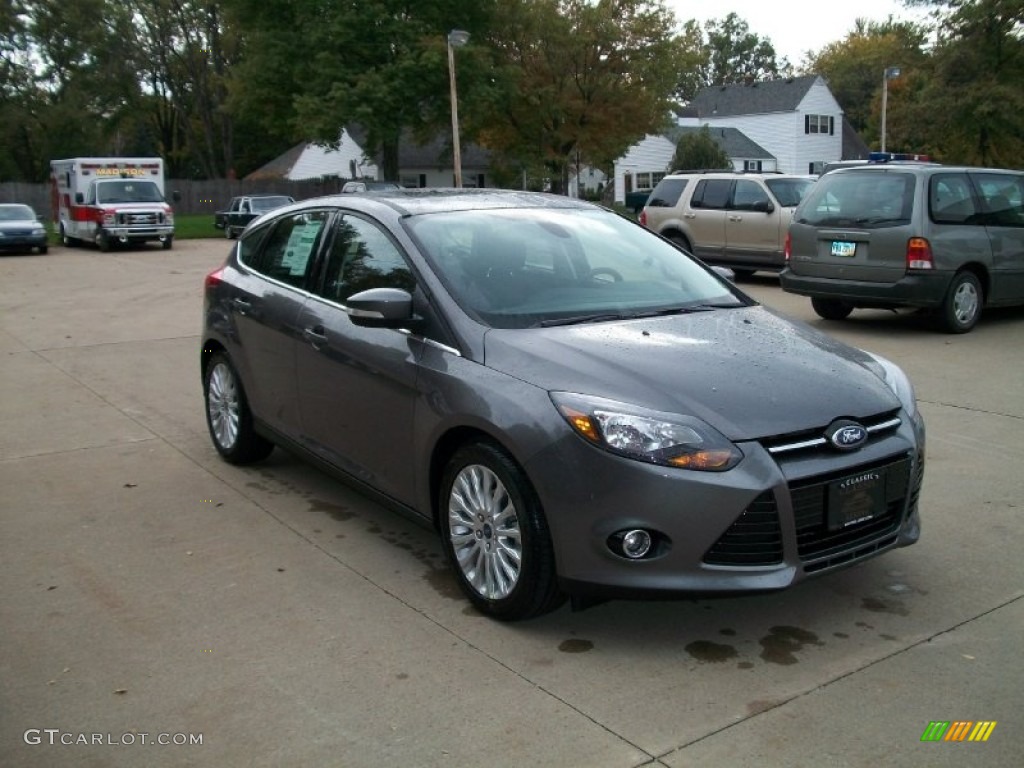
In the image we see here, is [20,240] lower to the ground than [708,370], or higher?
higher

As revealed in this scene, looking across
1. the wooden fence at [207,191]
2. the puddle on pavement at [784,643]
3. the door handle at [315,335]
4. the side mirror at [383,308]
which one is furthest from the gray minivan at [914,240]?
the wooden fence at [207,191]

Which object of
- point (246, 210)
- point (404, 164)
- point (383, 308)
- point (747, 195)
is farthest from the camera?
point (404, 164)

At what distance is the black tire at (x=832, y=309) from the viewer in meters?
12.2

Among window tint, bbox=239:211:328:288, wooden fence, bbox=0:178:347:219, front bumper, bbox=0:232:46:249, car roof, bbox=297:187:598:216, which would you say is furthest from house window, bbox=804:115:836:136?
window tint, bbox=239:211:328:288

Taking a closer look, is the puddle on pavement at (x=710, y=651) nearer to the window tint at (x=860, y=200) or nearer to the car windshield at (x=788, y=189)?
the window tint at (x=860, y=200)

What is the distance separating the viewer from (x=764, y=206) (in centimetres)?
1659

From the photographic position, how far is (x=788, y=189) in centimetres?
1681

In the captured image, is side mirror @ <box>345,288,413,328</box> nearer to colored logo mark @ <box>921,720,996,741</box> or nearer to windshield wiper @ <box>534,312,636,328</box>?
windshield wiper @ <box>534,312,636,328</box>

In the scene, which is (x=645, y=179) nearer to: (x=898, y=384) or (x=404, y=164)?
(x=404, y=164)

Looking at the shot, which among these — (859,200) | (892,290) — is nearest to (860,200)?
(859,200)

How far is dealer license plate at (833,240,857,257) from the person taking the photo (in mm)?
11164

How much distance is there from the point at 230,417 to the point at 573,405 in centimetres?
323

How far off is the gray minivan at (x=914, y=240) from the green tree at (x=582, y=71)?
99.4ft

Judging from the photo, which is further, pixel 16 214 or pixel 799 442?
pixel 16 214
